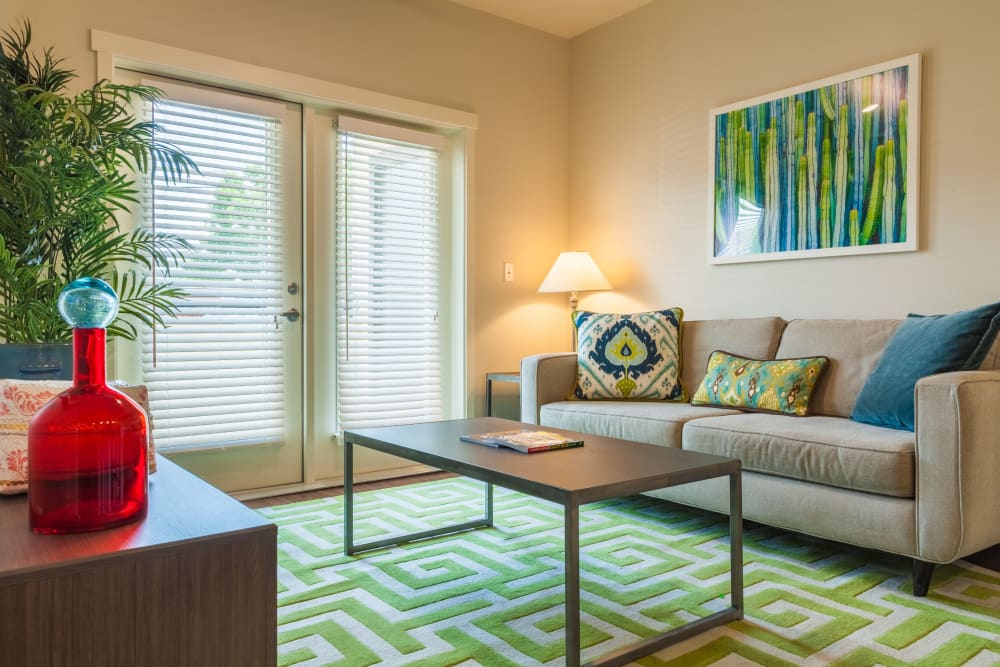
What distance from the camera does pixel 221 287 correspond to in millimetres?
3186

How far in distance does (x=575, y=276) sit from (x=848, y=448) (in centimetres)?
204

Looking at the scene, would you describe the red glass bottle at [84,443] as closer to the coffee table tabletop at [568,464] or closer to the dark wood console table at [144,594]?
the dark wood console table at [144,594]

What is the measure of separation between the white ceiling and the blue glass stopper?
11.3 feet

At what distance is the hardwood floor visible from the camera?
2365mm

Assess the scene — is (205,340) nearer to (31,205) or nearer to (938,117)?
(31,205)

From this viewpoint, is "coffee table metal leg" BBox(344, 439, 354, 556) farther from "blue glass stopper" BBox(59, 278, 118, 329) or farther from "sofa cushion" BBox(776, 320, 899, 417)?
"sofa cushion" BBox(776, 320, 899, 417)

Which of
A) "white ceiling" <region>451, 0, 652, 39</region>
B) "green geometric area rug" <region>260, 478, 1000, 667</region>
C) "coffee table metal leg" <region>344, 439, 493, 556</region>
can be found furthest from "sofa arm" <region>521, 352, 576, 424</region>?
"white ceiling" <region>451, 0, 652, 39</region>

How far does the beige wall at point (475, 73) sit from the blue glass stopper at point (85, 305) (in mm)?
2318

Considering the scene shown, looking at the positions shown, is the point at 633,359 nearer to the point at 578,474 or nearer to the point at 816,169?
the point at 816,169

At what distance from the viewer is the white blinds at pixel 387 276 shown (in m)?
3.56

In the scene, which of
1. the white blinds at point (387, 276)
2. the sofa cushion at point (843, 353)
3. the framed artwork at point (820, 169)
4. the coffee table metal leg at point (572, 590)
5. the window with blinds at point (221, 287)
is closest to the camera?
the coffee table metal leg at point (572, 590)

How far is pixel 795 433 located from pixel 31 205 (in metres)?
2.46

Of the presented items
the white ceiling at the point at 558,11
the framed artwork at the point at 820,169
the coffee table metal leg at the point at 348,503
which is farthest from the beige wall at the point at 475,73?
the coffee table metal leg at the point at 348,503

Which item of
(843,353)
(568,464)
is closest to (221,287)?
(568,464)
